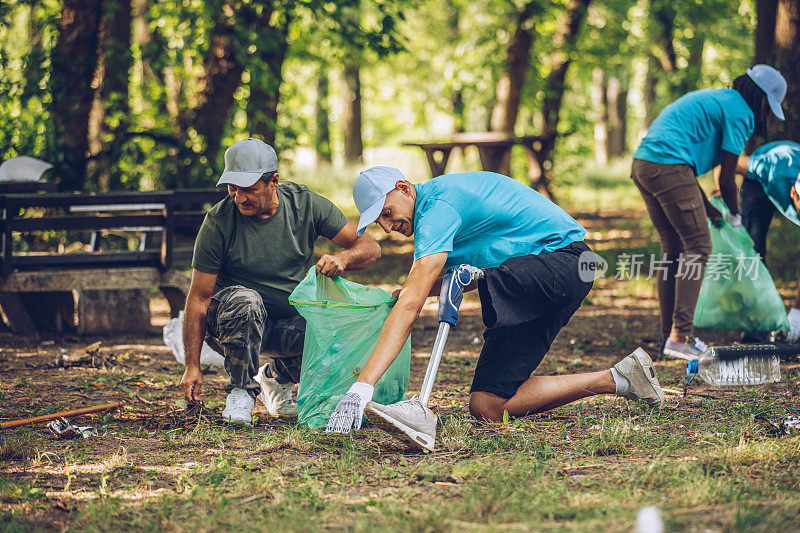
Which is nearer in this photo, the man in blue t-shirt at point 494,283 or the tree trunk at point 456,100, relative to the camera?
the man in blue t-shirt at point 494,283

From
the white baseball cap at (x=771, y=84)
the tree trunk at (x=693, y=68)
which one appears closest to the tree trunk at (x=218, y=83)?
the white baseball cap at (x=771, y=84)

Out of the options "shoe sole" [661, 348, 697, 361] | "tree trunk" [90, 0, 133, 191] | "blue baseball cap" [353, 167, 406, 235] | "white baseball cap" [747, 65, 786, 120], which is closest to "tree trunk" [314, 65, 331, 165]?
"tree trunk" [90, 0, 133, 191]

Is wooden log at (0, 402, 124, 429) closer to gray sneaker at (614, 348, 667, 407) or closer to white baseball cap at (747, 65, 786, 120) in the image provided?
gray sneaker at (614, 348, 667, 407)

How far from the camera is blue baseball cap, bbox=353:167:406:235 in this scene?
3316mm

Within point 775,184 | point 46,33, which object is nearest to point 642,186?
point 775,184

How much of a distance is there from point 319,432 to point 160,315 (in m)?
4.04

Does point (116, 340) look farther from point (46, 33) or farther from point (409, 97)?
point (409, 97)

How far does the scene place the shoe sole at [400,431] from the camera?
122 inches

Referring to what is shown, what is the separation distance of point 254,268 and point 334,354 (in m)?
0.61

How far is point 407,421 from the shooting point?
325 centimetres

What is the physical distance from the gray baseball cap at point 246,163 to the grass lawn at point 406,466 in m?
1.11

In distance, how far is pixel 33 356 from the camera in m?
5.55

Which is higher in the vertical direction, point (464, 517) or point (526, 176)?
point (526, 176)

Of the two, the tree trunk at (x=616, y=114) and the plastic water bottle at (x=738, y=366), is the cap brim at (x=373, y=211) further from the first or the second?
the tree trunk at (x=616, y=114)
